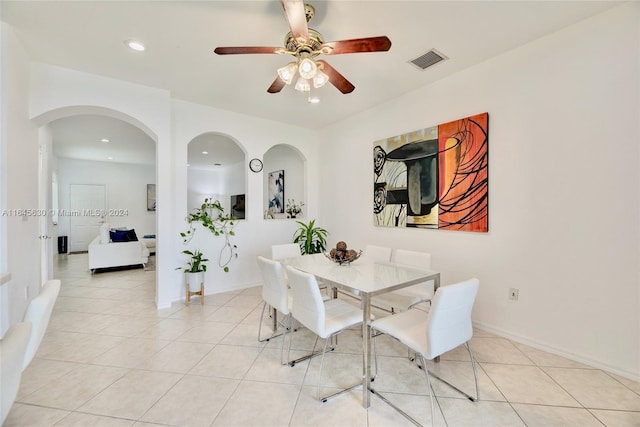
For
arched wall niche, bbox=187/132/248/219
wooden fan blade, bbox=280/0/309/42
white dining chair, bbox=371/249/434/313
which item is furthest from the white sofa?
wooden fan blade, bbox=280/0/309/42

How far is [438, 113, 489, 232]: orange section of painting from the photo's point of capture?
109 inches

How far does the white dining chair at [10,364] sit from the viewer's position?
0.86 m

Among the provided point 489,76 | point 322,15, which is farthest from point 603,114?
point 322,15

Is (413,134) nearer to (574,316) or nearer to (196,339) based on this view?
(574,316)

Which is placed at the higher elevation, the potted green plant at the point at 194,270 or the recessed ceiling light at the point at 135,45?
the recessed ceiling light at the point at 135,45

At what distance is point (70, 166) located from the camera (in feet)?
25.2

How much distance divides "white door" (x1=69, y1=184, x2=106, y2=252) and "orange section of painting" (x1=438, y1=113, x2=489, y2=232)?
915 centimetres

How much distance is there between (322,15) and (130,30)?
1.61m

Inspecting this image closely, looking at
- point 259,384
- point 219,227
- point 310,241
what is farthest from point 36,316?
point 310,241

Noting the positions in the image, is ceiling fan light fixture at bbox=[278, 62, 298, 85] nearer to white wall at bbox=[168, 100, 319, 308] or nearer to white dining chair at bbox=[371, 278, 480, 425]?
white dining chair at bbox=[371, 278, 480, 425]

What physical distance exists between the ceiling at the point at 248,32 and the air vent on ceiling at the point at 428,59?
6cm

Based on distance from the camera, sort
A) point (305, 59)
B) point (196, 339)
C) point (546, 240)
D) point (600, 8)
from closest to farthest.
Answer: point (305, 59) < point (600, 8) < point (546, 240) < point (196, 339)

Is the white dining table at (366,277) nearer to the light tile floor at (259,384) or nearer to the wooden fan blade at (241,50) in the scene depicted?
the light tile floor at (259,384)

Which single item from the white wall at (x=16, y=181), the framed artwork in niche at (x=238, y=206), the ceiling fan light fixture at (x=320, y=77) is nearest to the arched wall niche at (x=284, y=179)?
the framed artwork in niche at (x=238, y=206)
